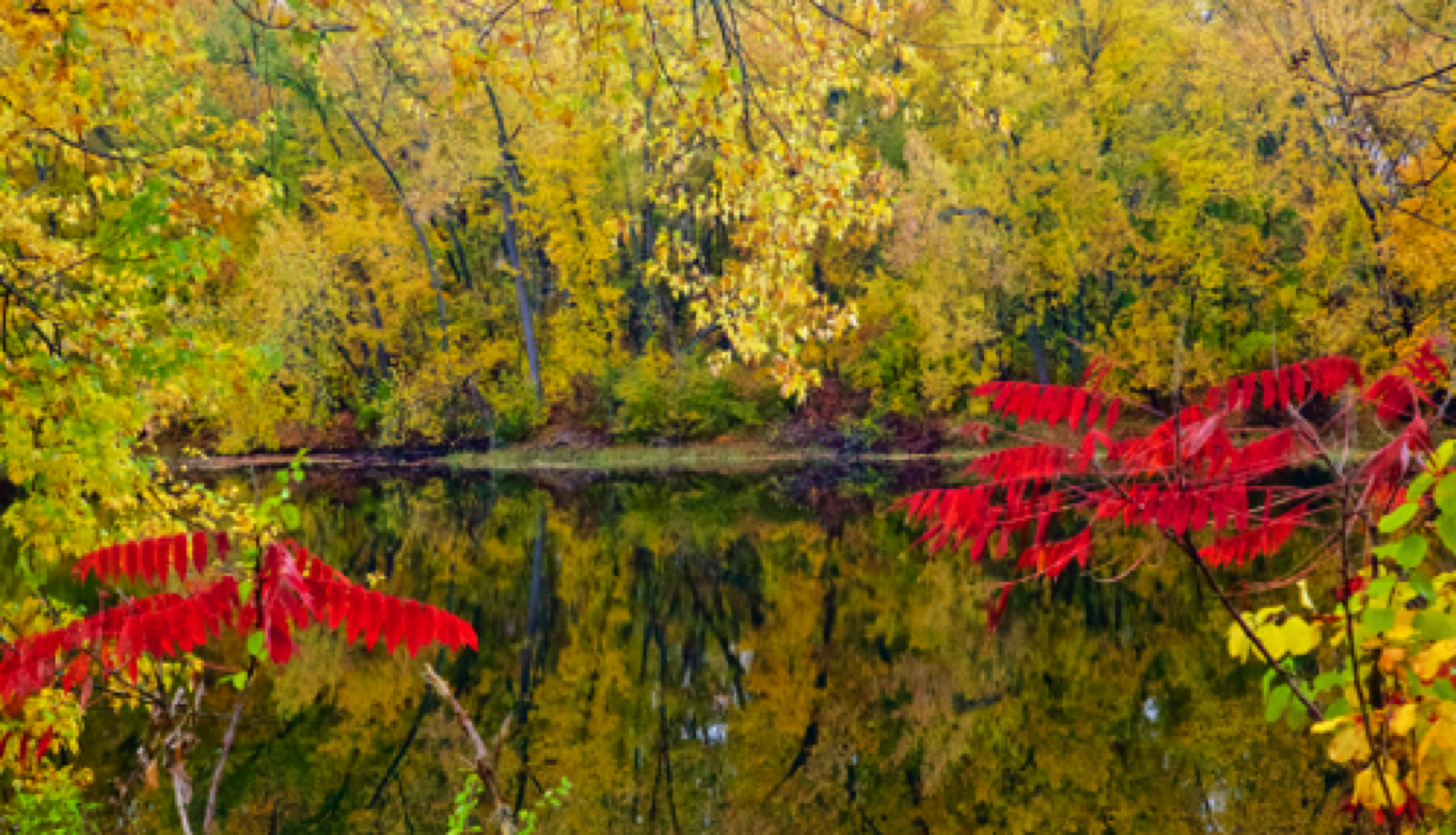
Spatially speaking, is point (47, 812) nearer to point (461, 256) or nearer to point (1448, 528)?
point (1448, 528)

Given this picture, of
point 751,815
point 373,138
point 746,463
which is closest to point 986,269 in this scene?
point 746,463

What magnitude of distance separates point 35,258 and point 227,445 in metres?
31.5

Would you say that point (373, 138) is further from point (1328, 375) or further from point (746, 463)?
point (1328, 375)

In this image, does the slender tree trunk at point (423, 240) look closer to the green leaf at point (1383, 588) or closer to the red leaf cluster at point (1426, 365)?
the red leaf cluster at point (1426, 365)

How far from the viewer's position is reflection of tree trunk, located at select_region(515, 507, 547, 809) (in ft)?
26.0

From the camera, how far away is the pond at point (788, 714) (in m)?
7.05

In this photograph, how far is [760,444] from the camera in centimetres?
3048

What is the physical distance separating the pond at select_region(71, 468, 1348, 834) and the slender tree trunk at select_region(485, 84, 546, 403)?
56.5 ft

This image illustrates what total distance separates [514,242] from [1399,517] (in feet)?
104

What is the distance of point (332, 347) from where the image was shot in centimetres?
3419

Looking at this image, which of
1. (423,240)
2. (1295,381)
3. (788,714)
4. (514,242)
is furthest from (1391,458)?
(423,240)

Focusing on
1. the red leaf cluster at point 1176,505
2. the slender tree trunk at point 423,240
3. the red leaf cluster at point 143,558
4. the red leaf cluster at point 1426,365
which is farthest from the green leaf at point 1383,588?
the slender tree trunk at point 423,240

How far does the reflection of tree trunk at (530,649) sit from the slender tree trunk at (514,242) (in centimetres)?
1429

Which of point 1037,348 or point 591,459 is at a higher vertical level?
point 1037,348
